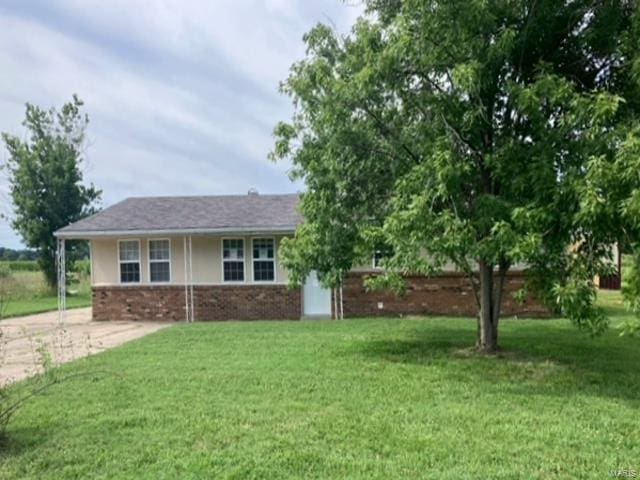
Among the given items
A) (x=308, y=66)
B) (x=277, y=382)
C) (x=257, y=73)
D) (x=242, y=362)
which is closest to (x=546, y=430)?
(x=277, y=382)

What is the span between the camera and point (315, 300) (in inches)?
635

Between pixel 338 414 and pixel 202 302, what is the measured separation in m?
11.2

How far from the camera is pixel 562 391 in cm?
669

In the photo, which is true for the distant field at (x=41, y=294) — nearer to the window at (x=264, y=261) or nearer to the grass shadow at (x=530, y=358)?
the window at (x=264, y=261)

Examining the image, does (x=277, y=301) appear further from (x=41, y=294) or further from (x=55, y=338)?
(x=41, y=294)

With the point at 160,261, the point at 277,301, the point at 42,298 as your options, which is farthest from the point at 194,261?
the point at 42,298

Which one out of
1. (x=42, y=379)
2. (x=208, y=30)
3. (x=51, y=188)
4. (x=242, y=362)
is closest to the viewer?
(x=42, y=379)

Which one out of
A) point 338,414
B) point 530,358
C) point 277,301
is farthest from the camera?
point 277,301

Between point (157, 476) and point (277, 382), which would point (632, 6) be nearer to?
point (277, 382)

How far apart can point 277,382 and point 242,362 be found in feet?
5.39

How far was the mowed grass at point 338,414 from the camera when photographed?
4.37 metres

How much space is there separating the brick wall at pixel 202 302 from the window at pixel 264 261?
29cm

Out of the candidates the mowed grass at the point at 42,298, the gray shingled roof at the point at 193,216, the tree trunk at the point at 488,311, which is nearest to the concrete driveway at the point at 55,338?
the mowed grass at the point at 42,298

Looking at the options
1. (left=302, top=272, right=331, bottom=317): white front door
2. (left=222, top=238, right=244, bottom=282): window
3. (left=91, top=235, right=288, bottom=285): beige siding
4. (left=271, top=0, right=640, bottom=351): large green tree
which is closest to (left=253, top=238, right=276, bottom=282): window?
(left=91, top=235, right=288, bottom=285): beige siding
